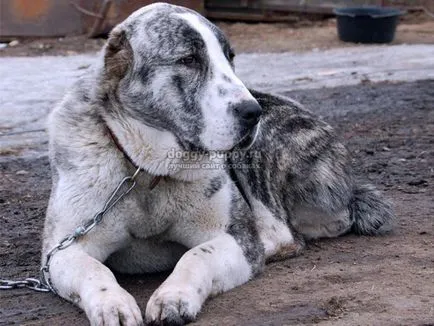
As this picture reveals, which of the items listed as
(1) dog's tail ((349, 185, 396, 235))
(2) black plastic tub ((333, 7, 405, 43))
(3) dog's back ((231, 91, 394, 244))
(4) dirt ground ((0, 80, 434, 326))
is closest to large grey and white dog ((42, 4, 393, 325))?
(4) dirt ground ((0, 80, 434, 326))

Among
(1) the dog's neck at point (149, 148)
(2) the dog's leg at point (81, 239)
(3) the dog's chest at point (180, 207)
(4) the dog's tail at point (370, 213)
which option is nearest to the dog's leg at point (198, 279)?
(3) the dog's chest at point (180, 207)

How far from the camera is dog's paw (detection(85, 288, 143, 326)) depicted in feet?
11.0

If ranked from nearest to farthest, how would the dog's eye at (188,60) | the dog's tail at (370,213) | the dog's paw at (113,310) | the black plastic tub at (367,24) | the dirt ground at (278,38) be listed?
the dog's paw at (113,310), the dog's eye at (188,60), the dog's tail at (370,213), the dirt ground at (278,38), the black plastic tub at (367,24)

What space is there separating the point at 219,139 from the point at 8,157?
3044 millimetres

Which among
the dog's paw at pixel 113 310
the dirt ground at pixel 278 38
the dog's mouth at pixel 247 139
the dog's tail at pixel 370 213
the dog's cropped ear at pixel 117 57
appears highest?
the dog's cropped ear at pixel 117 57

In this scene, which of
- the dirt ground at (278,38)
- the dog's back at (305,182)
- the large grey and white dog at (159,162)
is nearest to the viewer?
the large grey and white dog at (159,162)

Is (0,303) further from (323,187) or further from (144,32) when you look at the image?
(323,187)

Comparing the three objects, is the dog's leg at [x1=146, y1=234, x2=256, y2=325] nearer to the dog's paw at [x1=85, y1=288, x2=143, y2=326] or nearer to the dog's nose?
the dog's paw at [x1=85, y1=288, x2=143, y2=326]

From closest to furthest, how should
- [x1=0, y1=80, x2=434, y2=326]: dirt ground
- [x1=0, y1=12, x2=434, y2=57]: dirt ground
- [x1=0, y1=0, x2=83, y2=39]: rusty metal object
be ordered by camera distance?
1. [x1=0, y1=80, x2=434, y2=326]: dirt ground
2. [x1=0, y1=12, x2=434, y2=57]: dirt ground
3. [x1=0, y1=0, x2=83, y2=39]: rusty metal object

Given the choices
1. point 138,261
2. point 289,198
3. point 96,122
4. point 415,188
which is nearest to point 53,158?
point 96,122

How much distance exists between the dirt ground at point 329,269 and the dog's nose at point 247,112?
26.8 inches

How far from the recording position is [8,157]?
253 inches

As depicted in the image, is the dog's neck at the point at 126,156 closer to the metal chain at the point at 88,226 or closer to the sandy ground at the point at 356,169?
the metal chain at the point at 88,226

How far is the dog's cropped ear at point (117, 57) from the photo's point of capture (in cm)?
392
